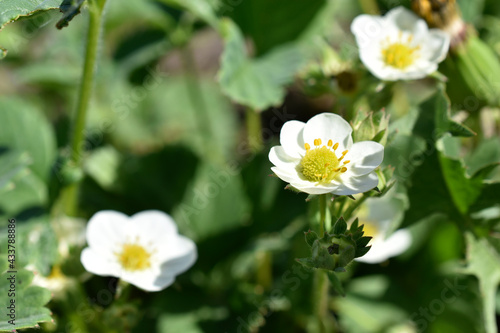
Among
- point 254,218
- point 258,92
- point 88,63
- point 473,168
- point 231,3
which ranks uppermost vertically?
point 88,63

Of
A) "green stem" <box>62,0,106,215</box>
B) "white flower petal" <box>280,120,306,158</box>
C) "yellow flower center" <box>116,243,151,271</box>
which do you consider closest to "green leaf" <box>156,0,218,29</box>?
"green stem" <box>62,0,106,215</box>

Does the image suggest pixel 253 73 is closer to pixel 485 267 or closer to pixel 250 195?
pixel 250 195

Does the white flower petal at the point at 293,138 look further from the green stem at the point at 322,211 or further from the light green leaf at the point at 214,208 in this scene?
the light green leaf at the point at 214,208

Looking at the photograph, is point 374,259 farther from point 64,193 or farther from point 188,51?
point 188,51

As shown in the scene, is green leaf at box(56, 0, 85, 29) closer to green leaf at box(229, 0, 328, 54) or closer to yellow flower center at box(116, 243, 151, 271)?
yellow flower center at box(116, 243, 151, 271)

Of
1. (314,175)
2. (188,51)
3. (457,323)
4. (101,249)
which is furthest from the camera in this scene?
(188,51)

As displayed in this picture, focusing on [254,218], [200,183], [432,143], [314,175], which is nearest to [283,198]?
[254,218]

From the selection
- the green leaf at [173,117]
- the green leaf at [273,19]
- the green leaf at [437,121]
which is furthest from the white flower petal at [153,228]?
the green leaf at [173,117]
